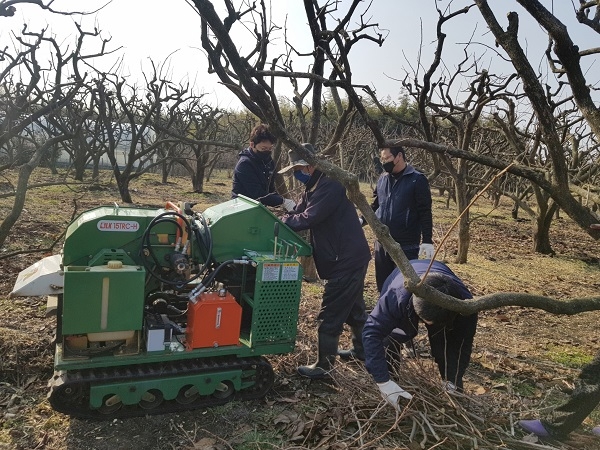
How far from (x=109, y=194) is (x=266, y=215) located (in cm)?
1341

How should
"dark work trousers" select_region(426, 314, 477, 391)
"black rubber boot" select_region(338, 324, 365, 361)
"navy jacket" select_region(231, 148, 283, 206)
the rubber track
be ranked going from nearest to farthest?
1. the rubber track
2. "dark work trousers" select_region(426, 314, 477, 391)
3. "black rubber boot" select_region(338, 324, 365, 361)
4. "navy jacket" select_region(231, 148, 283, 206)

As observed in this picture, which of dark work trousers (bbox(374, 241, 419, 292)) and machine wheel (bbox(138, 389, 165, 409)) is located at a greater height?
dark work trousers (bbox(374, 241, 419, 292))

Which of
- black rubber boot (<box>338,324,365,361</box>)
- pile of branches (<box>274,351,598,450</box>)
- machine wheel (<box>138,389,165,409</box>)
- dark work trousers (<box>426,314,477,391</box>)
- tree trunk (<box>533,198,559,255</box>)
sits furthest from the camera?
tree trunk (<box>533,198,559,255</box>)

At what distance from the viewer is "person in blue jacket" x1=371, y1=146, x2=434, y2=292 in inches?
175

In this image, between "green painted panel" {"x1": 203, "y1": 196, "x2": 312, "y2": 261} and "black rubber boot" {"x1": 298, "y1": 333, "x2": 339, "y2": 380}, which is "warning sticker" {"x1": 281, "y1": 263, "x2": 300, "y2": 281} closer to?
"green painted panel" {"x1": 203, "y1": 196, "x2": 312, "y2": 261}

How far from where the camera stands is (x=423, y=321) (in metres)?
2.88

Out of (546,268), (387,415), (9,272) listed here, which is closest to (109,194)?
(9,272)

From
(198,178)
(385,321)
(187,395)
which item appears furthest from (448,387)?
(198,178)

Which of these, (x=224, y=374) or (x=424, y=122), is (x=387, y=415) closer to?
(x=224, y=374)

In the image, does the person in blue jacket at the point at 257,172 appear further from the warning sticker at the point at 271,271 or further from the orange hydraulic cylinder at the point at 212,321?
the orange hydraulic cylinder at the point at 212,321

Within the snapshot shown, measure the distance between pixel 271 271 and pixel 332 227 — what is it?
77cm

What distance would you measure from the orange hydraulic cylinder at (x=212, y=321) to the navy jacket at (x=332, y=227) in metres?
0.88

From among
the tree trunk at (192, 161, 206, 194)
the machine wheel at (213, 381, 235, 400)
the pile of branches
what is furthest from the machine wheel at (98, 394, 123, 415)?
the tree trunk at (192, 161, 206, 194)

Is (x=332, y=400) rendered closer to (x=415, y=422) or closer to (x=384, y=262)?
(x=415, y=422)
